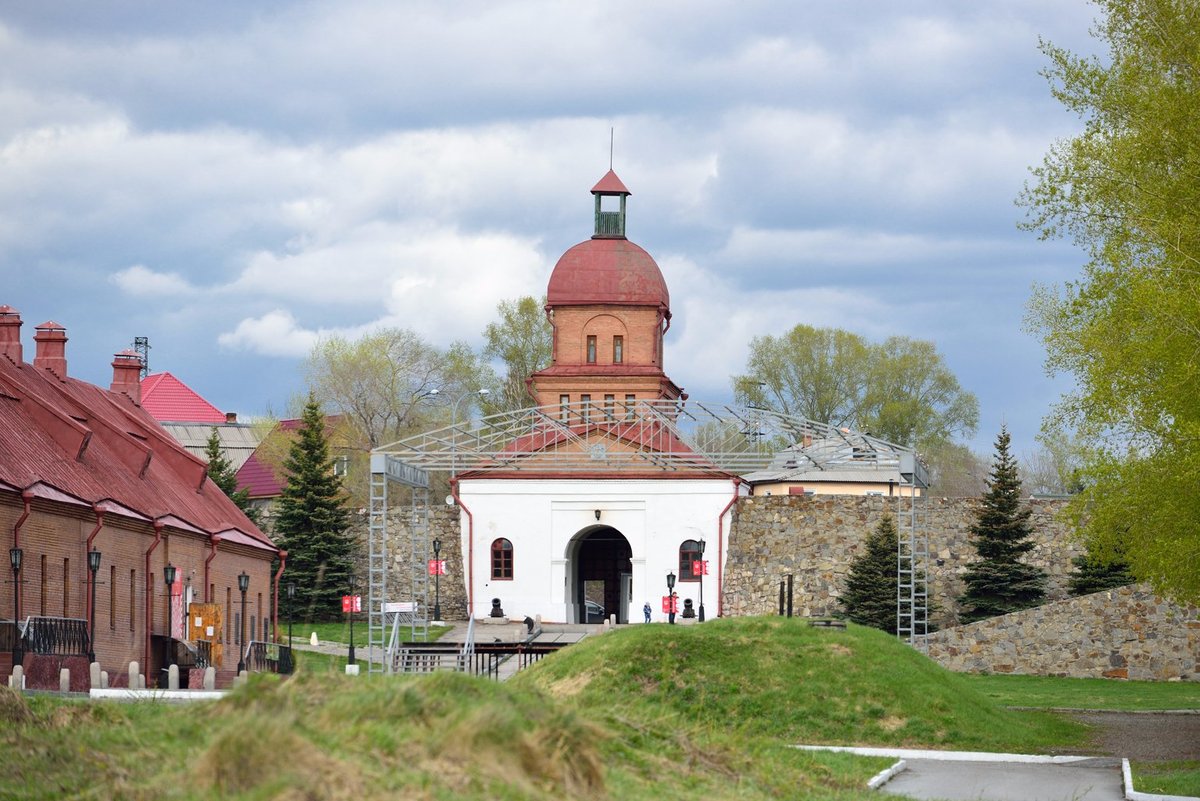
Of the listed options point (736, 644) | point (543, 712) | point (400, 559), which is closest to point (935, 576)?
point (400, 559)

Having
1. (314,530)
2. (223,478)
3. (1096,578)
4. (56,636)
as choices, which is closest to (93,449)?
(56,636)

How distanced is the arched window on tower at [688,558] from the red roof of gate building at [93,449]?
14572 millimetres

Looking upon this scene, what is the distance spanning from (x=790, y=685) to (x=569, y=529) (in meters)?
31.2

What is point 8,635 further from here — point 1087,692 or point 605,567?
point 605,567

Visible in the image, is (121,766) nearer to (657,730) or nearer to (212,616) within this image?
(657,730)

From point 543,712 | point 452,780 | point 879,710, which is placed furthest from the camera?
point 879,710

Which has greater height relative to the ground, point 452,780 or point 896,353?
point 896,353

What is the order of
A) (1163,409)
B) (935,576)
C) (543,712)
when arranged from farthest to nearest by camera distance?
(935,576) < (1163,409) < (543,712)

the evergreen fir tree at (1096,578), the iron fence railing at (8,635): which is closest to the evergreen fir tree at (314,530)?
the evergreen fir tree at (1096,578)

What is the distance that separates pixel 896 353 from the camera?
279 ft

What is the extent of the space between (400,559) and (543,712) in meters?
Answer: 45.5

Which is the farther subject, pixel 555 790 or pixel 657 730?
pixel 657 730

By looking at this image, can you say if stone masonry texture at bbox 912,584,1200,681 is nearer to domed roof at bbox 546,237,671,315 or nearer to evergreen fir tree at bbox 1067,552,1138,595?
evergreen fir tree at bbox 1067,552,1138,595

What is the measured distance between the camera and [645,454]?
144 ft
